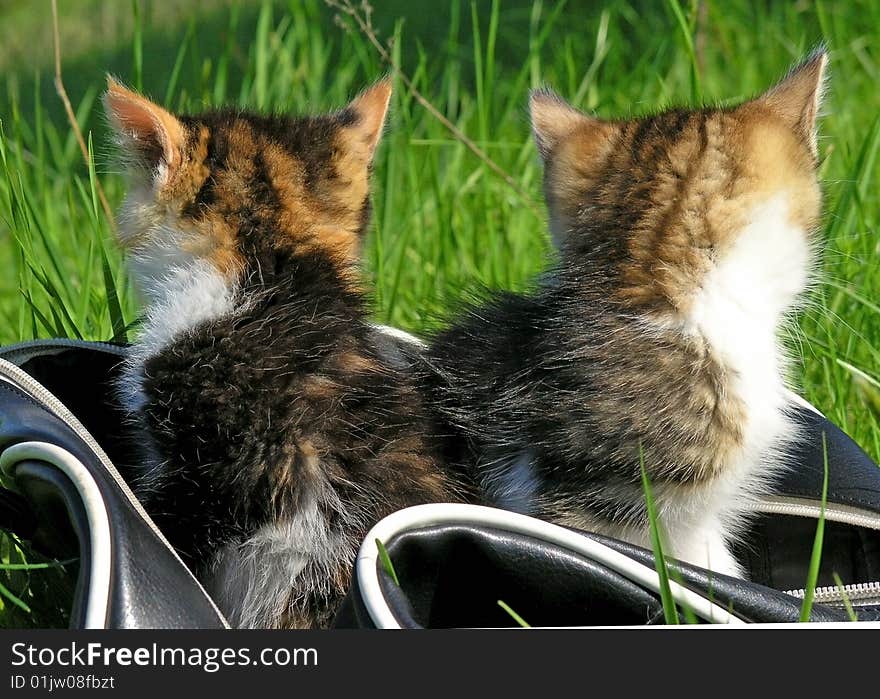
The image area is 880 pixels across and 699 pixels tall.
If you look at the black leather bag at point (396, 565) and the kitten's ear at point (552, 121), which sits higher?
the kitten's ear at point (552, 121)

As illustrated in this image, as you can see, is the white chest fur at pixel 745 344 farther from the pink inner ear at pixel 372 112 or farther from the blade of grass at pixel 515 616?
the pink inner ear at pixel 372 112

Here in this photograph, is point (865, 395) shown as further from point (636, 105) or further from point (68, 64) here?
point (68, 64)

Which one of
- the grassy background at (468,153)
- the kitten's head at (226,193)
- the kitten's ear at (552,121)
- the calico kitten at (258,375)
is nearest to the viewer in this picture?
the calico kitten at (258,375)

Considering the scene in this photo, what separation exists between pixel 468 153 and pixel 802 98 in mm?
1824

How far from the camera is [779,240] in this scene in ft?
6.24

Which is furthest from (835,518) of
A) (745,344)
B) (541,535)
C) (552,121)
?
(552,121)

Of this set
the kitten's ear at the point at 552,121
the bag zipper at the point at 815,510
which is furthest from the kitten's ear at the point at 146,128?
the bag zipper at the point at 815,510

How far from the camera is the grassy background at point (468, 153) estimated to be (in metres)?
2.54

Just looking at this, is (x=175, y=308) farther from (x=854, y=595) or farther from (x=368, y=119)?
(x=854, y=595)

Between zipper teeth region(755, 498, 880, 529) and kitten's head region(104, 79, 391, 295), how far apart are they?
88cm

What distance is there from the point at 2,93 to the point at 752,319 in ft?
16.2

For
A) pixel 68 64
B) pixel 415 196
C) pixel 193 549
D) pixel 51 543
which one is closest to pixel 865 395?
pixel 415 196

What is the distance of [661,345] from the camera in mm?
1834

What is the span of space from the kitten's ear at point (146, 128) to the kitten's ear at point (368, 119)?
0.34 m
